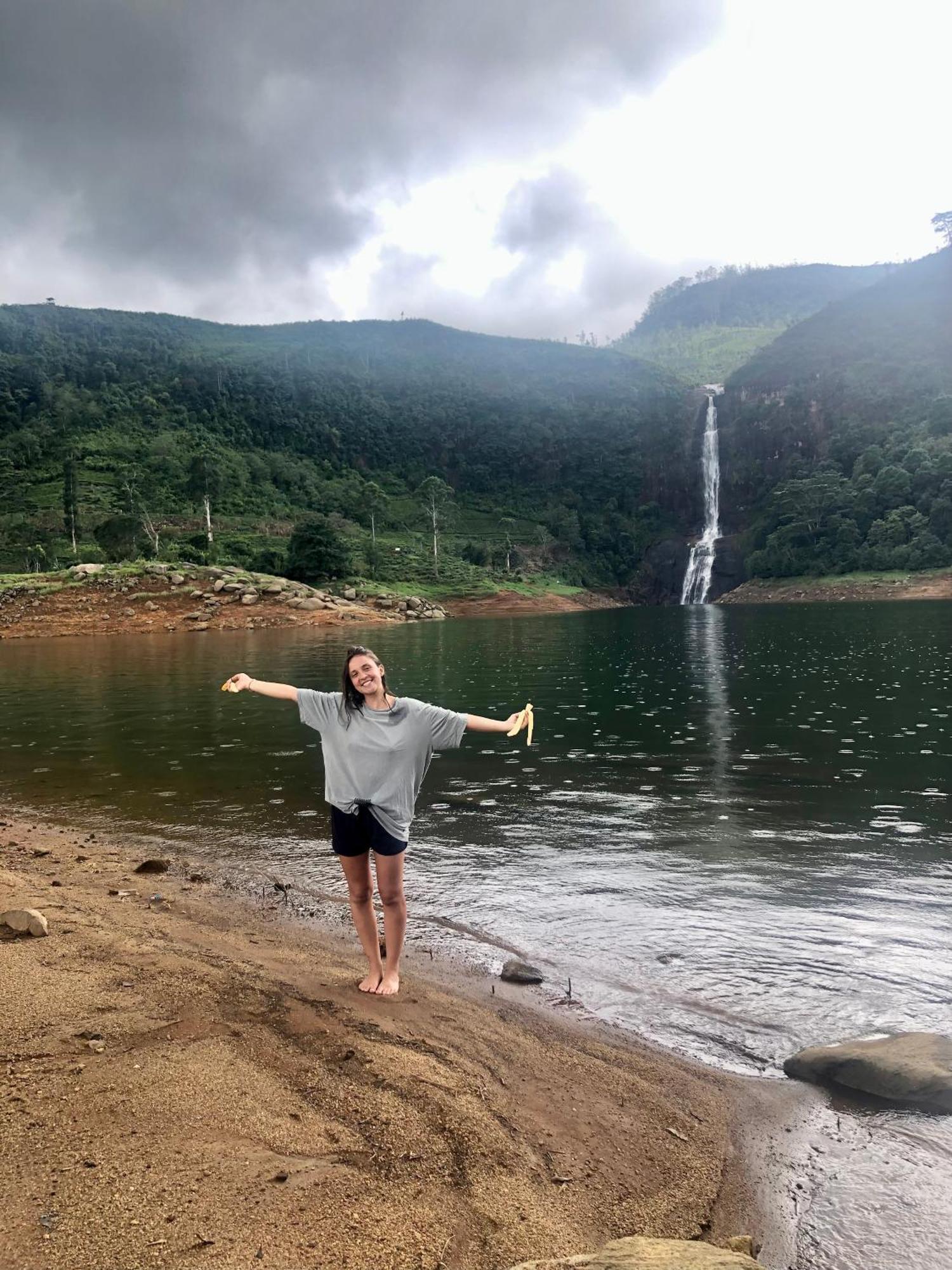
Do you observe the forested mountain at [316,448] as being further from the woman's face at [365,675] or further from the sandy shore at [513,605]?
the woman's face at [365,675]

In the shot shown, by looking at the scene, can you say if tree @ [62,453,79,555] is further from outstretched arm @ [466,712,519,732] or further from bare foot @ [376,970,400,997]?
outstretched arm @ [466,712,519,732]

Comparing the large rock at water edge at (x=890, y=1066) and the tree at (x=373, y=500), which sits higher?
the tree at (x=373, y=500)

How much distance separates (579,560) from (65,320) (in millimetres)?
135152

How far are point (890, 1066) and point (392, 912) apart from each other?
10.5 ft

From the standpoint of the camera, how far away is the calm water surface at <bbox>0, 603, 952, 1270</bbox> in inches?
222

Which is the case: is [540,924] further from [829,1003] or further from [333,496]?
[333,496]

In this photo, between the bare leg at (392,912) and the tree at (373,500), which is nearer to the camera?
the bare leg at (392,912)

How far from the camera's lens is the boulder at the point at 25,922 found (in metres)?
5.95

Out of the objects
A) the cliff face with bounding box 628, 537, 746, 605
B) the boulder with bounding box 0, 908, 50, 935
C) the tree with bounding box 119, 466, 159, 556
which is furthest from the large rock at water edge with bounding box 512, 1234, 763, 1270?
the cliff face with bounding box 628, 537, 746, 605

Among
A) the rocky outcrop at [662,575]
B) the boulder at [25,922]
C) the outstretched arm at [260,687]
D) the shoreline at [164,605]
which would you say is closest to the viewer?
the outstretched arm at [260,687]

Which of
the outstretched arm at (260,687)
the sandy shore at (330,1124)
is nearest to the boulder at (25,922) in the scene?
the sandy shore at (330,1124)

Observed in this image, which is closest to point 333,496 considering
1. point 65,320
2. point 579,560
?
point 579,560

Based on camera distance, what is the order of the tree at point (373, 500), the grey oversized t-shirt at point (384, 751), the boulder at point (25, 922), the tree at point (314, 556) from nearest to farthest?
the grey oversized t-shirt at point (384, 751)
the boulder at point (25, 922)
the tree at point (314, 556)
the tree at point (373, 500)

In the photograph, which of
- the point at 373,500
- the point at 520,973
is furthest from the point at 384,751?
the point at 373,500
